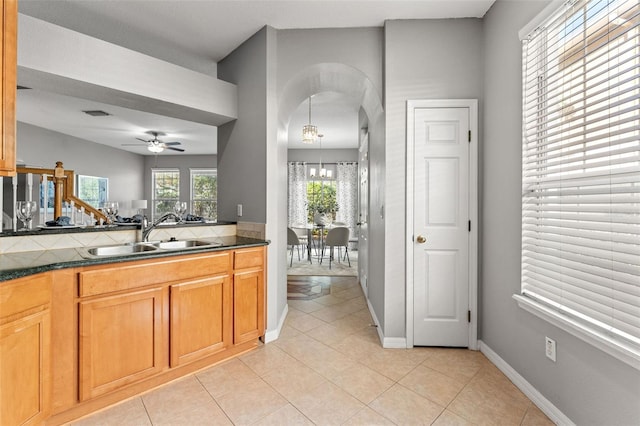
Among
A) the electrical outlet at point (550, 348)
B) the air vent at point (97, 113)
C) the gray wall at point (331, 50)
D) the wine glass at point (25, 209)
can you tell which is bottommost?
the electrical outlet at point (550, 348)

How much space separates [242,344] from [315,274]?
9.38 ft

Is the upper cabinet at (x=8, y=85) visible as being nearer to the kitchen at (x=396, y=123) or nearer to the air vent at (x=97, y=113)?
the kitchen at (x=396, y=123)

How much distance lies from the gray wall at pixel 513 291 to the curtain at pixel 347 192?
577 centimetres

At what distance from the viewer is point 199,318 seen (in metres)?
2.21

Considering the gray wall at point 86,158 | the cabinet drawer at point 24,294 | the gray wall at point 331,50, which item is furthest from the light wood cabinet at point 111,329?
the gray wall at point 86,158

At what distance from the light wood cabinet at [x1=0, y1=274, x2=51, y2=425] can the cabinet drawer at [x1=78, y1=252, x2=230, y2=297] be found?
0.20 m

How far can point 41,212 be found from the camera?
5762 millimetres

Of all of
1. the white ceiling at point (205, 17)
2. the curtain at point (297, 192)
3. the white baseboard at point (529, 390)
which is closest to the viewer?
the white baseboard at point (529, 390)

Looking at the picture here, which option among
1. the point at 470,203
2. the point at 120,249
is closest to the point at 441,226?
the point at 470,203

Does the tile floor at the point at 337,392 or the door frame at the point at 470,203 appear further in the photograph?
the door frame at the point at 470,203

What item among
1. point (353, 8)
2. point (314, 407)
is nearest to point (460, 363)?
point (314, 407)

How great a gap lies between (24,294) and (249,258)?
4.51ft

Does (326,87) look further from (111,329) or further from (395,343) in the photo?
(111,329)

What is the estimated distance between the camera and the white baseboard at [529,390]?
1.70m
